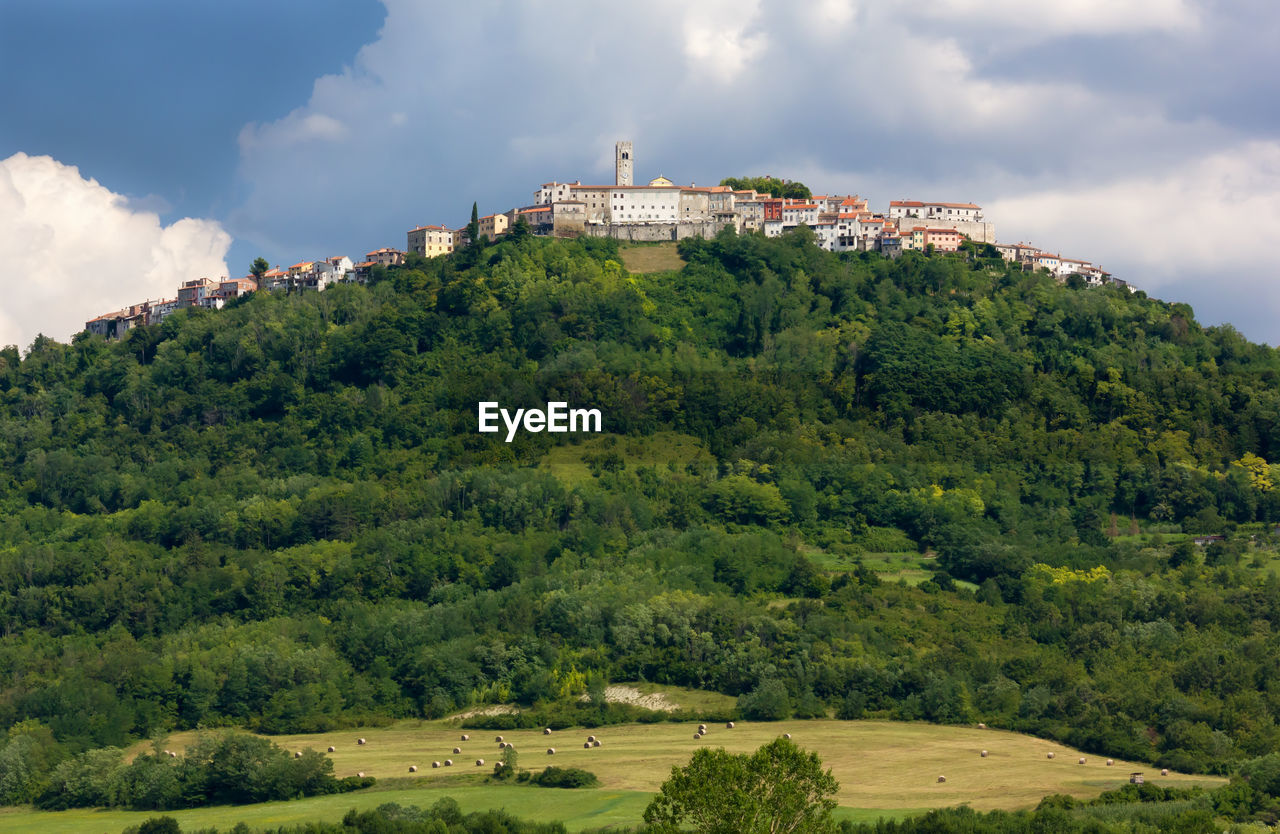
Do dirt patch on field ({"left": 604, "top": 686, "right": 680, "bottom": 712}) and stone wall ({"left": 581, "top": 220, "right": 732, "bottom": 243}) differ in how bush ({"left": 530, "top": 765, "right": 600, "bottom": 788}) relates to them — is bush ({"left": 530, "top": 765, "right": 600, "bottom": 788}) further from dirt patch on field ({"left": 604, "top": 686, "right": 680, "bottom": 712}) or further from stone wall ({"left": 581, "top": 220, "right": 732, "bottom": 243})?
stone wall ({"left": 581, "top": 220, "right": 732, "bottom": 243})

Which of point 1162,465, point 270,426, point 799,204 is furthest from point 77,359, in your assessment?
point 1162,465

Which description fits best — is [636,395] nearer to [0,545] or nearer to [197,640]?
[197,640]

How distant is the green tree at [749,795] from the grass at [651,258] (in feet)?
322

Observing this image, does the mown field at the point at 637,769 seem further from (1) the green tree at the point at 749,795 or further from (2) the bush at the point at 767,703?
(1) the green tree at the point at 749,795

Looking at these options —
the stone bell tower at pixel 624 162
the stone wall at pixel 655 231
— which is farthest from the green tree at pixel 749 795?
the stone bell tower at pixel 624 162

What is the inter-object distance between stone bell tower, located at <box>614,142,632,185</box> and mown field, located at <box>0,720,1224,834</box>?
8702 cm

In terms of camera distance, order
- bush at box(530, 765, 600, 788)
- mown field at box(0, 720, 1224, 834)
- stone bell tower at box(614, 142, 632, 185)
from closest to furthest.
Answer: mown field at box(0, 720, 1224, 834) → bush at box(530, 765, 600, 788) → stone bell tower at box(614, 142, 632, 185)

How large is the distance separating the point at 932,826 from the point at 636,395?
66626 mm

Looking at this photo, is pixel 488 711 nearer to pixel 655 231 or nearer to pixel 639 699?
pixel 639 699

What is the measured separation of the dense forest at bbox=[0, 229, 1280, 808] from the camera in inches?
3570

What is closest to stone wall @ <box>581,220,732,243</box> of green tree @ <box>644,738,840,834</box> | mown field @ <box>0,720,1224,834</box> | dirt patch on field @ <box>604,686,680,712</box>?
dirt patch on field @ <box>604,686,680,712</box>

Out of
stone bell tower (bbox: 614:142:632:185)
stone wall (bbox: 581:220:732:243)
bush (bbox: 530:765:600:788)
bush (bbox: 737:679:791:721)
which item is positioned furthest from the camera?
stone bell tower (bbox: 614:142:632:185)

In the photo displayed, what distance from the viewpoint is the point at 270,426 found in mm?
132625

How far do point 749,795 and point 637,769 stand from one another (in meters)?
26.4
